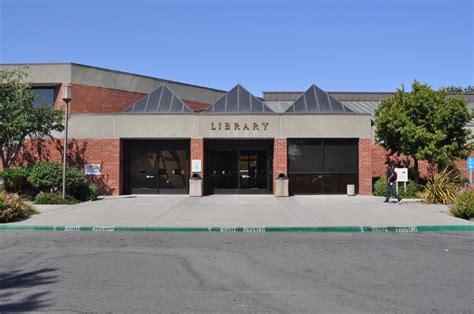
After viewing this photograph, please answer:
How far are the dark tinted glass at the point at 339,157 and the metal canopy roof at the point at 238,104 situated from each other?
3545 millimetres

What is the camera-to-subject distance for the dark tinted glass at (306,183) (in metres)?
22.3

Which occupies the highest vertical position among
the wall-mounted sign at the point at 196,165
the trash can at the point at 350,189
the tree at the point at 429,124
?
the tree at the point at 429,124

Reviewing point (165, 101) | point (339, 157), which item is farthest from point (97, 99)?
point (339, 157)

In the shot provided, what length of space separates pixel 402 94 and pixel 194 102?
703 inches

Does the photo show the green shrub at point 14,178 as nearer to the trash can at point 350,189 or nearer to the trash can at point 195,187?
the trash can at point 195,187

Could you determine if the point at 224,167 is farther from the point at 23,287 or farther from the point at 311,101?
the point at 23,287

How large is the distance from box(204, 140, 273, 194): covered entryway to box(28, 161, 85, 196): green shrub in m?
6.74

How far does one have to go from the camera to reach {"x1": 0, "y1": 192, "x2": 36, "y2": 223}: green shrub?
12622mm

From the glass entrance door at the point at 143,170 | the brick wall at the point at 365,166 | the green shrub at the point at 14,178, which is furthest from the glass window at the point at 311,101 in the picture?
the green shrub at the point at 14,178

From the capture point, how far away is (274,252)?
8.69 metres

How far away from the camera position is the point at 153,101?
942 inches

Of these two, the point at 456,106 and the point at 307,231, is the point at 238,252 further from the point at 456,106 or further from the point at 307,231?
the point at 456,106

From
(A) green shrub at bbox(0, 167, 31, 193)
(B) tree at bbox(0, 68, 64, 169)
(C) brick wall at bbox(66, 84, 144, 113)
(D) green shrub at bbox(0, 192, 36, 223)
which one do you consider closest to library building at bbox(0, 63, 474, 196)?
(B) tree at bbox(0, 68, 64, 169)

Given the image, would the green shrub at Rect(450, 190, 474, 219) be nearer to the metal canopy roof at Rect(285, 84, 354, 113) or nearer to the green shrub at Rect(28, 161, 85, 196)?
the metal canopy roof at Rect(285, 84, 354, 113)
